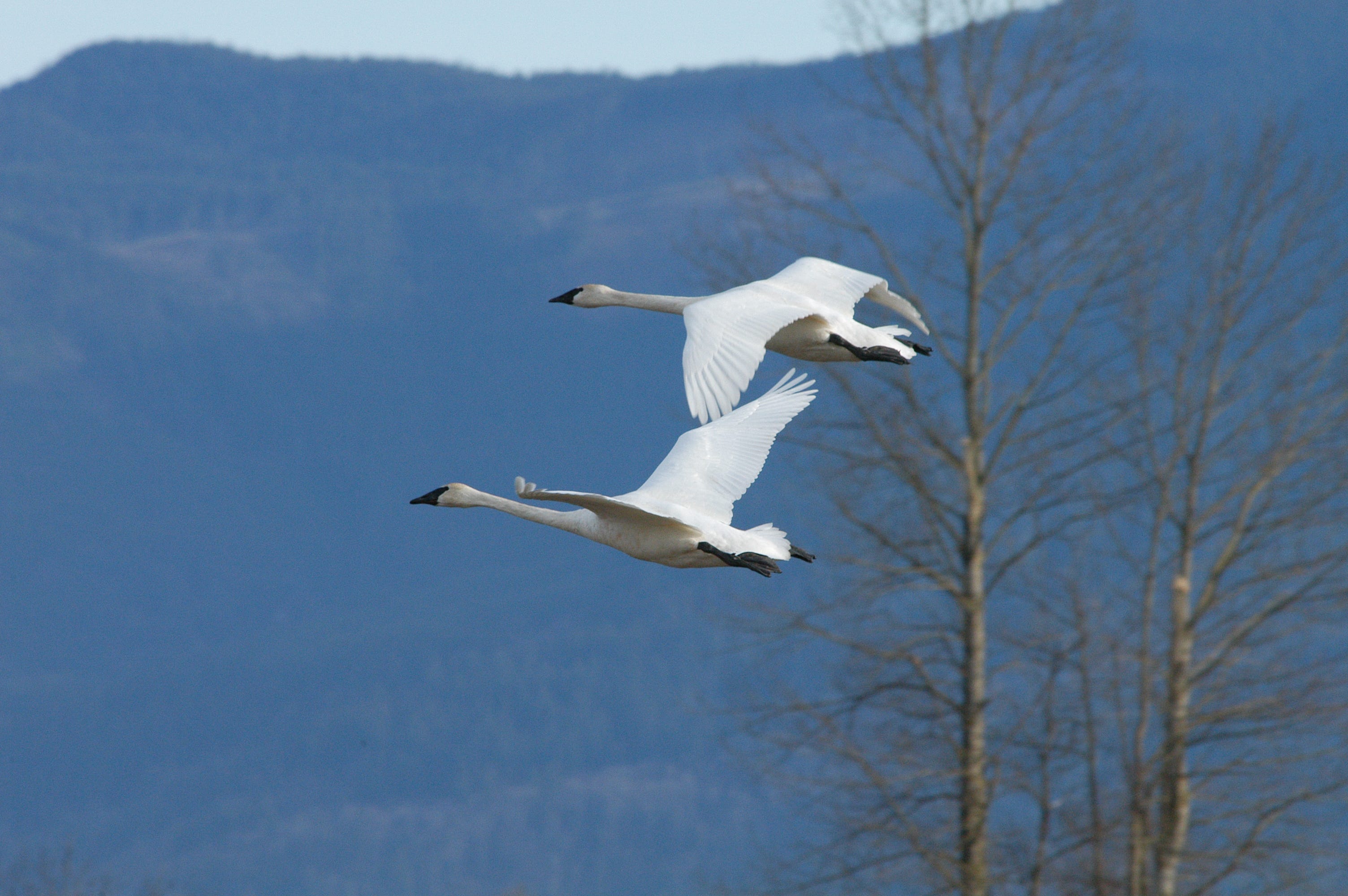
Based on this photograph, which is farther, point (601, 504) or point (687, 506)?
point (687, 506)

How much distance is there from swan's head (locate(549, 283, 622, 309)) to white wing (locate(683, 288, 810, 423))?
1.93 meters

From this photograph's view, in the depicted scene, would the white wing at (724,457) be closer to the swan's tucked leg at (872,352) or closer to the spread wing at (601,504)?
the spread wing at (601,504)

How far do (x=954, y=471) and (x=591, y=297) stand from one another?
7862 mm

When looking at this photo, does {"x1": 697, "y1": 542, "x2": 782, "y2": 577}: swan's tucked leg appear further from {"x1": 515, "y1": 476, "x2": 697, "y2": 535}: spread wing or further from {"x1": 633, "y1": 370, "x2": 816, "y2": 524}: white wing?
{"x1": 633, "y1": 370, "x2": 816, "y2": 524}: white wing

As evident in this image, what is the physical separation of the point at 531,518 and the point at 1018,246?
11.4 metres

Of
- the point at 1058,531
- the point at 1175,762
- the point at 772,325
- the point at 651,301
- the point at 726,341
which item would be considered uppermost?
the point at 1058,531

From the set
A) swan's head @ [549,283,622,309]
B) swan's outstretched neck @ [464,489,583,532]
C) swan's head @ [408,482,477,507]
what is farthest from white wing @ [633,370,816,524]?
swan's head @ [549,283,622,309]

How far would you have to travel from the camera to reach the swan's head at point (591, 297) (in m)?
12.1

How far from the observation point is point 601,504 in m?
8.77

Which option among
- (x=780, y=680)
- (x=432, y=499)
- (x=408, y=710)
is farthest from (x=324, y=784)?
(x=432, y=499)

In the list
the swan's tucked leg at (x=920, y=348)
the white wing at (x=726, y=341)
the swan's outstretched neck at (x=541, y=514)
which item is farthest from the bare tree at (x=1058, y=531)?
the swan's outstretched neck at (x=541, y=514)

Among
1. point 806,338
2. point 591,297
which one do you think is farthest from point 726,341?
point 591,297

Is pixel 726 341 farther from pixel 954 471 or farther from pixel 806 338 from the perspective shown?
pixel 954 471

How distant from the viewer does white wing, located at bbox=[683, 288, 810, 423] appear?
8570mm
